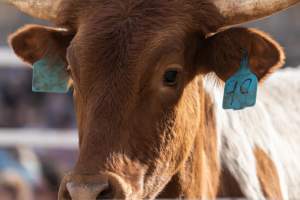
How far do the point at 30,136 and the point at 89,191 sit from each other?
A: 284cm

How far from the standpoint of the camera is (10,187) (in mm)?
8141

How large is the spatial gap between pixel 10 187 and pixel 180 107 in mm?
4108

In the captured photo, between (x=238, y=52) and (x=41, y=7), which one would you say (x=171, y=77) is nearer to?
(x=238, y=52)

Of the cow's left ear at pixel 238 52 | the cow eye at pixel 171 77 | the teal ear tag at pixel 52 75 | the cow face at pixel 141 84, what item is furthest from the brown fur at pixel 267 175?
the teal ear tag at pixel 52 75

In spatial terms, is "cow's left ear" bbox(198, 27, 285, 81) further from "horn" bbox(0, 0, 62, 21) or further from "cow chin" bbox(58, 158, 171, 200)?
"horn" bbox(0, 0, 62, 21)

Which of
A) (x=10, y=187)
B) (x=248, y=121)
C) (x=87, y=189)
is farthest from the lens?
(x=10, y=187)

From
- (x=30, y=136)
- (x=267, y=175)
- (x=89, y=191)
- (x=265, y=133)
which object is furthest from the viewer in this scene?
(x=30, y=136)

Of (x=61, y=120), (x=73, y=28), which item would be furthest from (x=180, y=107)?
(x=61, y=120)

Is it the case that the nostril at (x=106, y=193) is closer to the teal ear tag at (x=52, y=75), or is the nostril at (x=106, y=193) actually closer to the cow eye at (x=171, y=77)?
the cow eye at (x=171, y=77)

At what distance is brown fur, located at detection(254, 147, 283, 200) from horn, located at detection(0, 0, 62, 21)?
4.21ft

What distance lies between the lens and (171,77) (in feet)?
14.0

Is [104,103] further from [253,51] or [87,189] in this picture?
[253,51]

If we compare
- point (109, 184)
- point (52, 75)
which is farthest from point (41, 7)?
point (109, 184)

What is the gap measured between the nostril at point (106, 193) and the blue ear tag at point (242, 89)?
0.86 meters
